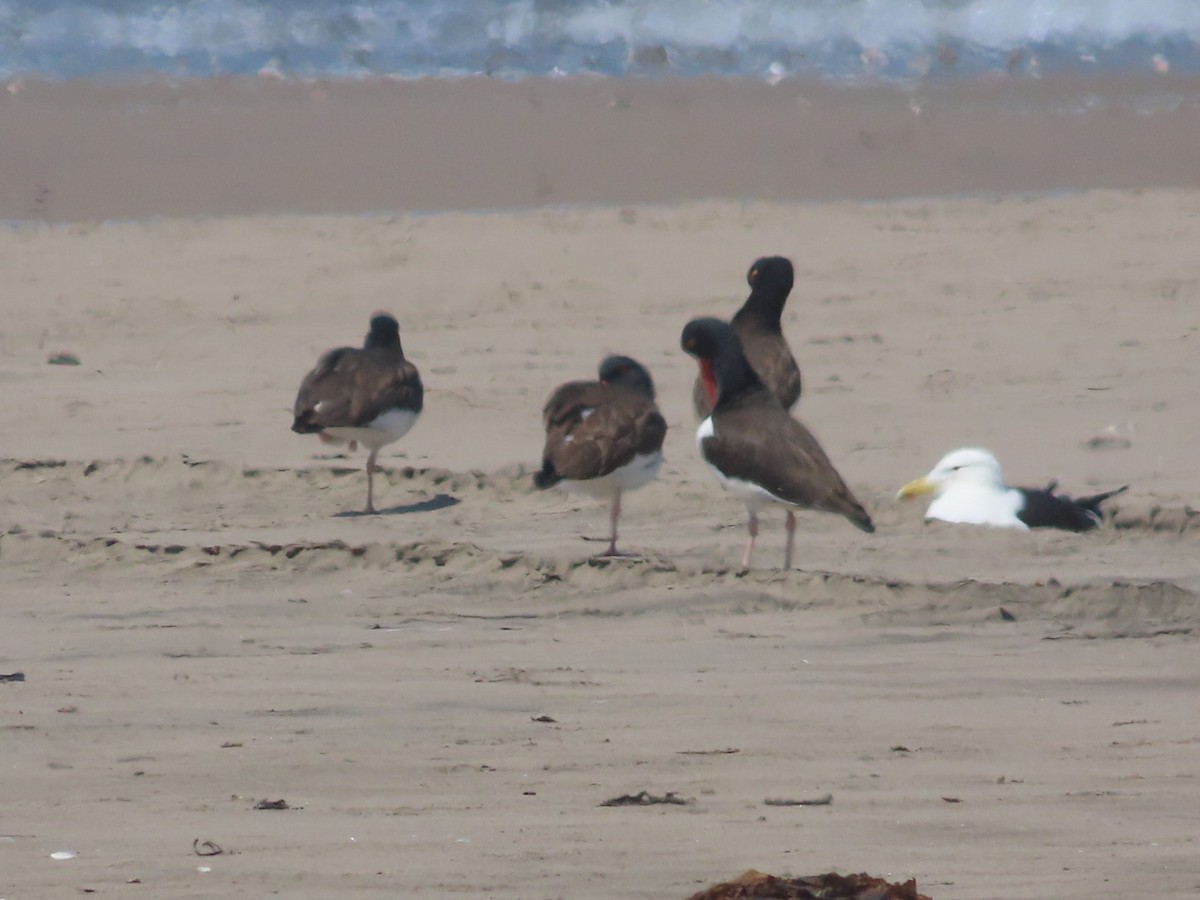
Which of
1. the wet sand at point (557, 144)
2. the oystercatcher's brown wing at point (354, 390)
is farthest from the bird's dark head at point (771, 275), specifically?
the wet sand at point (557, 144)

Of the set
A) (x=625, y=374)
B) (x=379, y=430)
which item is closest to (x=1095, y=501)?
(x=625, y=374)

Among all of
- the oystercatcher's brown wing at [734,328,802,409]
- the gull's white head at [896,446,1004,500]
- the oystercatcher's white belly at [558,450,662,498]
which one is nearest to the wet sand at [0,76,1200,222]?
the oystercatcher's brown wing at [734,328,802,409]

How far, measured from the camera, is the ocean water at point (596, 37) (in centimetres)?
2425

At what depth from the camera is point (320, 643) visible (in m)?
6.14

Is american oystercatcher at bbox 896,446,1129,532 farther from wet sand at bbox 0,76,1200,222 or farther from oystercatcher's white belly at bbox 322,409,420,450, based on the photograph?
wet sand at bbox 0,76,1200,222

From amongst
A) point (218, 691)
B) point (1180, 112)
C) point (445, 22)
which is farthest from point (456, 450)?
point (445, 22)

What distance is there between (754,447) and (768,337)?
89.2 inches

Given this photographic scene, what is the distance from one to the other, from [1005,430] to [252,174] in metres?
8.98

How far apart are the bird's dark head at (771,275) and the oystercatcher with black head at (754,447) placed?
1.75 m

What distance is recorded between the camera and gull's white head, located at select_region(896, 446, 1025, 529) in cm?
784

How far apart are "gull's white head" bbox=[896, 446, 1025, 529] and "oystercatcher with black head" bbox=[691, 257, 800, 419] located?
93cm

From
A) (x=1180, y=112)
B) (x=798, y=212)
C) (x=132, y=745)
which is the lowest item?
(x=132, y=745)

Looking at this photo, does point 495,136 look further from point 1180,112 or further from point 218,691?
point 218,691

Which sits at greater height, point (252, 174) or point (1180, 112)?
point (1180, 112)
